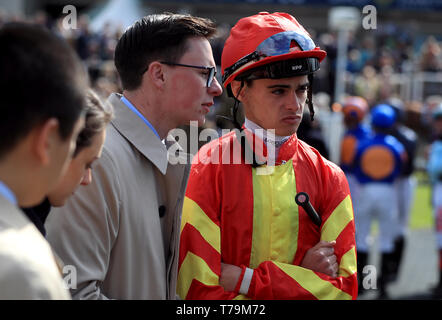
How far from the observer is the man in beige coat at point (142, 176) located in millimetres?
1836

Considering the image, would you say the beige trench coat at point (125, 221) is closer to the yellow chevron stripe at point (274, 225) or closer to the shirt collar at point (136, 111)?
the shirt collar at point (136, 111)

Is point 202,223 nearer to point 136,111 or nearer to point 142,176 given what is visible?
point 142,176

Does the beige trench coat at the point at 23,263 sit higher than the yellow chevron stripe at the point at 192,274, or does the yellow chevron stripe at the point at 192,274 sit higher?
the beige trench coat at the point at 23,263

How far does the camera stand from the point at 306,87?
2252 mm

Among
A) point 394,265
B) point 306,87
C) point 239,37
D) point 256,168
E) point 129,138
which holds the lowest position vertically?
point 394,265

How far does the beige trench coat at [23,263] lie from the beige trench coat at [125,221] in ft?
2.01

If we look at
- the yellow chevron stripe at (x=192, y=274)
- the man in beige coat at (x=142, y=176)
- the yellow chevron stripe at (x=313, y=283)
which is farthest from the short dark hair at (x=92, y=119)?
the yellow chevron stripe at (x=313, y=283)

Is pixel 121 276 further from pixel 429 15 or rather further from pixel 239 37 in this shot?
pixel 429 15

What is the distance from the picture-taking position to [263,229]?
2.10 m

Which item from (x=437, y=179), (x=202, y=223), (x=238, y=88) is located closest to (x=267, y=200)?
(x=202, y=223)

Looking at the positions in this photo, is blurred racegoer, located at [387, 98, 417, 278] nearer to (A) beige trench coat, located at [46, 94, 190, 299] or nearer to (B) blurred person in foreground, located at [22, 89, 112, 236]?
(A) beige trench coat, located at [46, 94, 190, 299]

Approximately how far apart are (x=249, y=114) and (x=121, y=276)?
780 millimetres

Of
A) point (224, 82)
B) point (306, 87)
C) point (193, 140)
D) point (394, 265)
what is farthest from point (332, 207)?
point (394, 265)

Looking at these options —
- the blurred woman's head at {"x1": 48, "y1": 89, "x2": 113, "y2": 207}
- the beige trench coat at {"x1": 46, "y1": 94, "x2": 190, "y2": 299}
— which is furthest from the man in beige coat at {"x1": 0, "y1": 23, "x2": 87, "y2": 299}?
the beige trench coat at {"x1": 46, "y1": 94, "x2": 190, "y2": 299}
